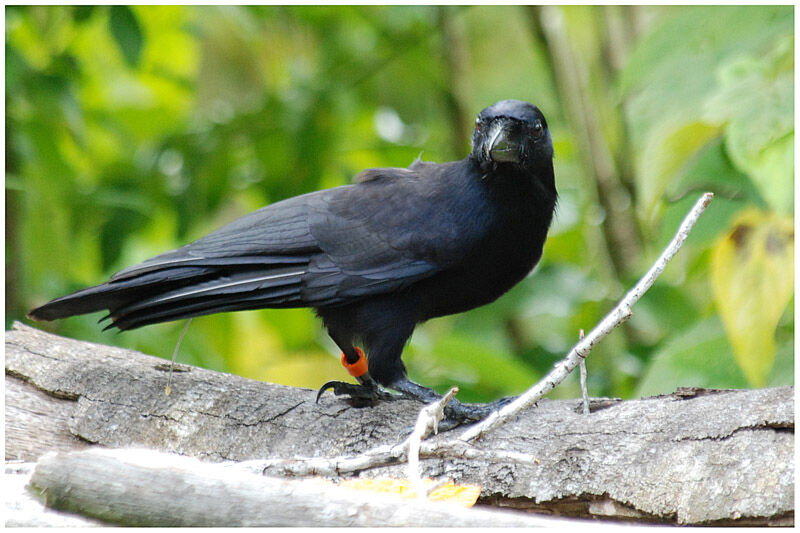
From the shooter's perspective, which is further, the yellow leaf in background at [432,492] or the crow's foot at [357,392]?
the crow's foot at [357,392]

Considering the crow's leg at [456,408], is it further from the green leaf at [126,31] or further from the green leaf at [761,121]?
the green leaf at [126,31]

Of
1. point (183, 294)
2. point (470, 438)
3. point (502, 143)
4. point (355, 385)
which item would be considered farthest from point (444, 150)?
point (470, 438)

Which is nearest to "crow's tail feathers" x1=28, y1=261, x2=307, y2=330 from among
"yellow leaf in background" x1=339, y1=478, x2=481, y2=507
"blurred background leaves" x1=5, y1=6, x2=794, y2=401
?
"blurred background leaves" x1=5, y1=6, x2=794, y2=401

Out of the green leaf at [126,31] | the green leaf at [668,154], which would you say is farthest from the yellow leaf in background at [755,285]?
the green leaf at [126,31]

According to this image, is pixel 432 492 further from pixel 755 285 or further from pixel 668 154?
pixel 668 154

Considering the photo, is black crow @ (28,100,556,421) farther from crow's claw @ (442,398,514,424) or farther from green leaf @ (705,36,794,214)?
green leaf @ (705,36,794,214)

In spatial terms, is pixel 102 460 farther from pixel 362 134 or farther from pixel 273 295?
pixel 362 134
